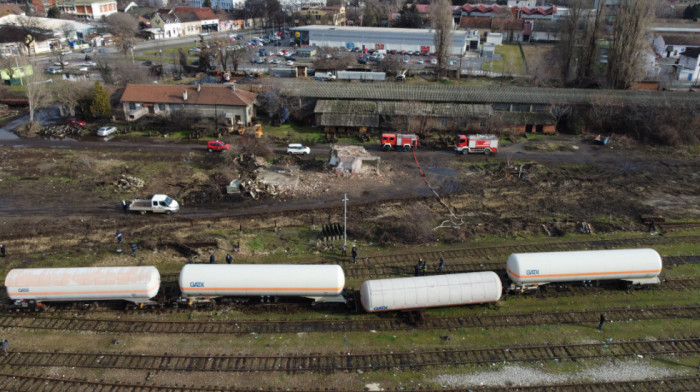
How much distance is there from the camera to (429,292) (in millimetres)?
23109

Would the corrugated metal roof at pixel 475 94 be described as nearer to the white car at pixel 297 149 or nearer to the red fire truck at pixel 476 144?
the red fire truck at pixel 476 144

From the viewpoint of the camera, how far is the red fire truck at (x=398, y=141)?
1844 inches

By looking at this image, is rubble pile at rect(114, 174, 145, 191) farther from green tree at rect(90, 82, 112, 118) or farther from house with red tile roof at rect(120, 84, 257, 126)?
green tree at rect(90, 82, 112, 118)

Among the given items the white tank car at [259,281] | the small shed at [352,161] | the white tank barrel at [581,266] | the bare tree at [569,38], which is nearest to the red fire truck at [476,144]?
the small shed at [352,161]

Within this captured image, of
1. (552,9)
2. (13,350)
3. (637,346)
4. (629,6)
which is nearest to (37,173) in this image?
(13,350)

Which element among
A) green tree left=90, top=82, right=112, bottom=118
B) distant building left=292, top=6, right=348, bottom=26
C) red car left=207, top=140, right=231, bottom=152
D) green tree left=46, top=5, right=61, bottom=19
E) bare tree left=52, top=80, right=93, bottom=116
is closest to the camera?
red car left=207, top=140, right=231, bottom=152

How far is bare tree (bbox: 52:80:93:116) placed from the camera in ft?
177

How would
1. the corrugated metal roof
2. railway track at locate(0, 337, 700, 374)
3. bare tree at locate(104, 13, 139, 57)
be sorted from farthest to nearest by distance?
bare tree at locate(104, 13, 139, 57), the corrugated metal roof, railway track at locate(0, 337, 700, 374)

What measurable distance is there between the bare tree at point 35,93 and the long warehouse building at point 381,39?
179 ft

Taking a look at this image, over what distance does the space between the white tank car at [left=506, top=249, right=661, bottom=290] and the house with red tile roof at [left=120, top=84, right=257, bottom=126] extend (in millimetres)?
36938

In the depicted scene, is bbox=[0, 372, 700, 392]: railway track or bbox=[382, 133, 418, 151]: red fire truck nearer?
bbox=[0, 372, 700, 392]: railway track

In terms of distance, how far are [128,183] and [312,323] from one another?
75.9ft

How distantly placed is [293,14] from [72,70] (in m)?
65.6

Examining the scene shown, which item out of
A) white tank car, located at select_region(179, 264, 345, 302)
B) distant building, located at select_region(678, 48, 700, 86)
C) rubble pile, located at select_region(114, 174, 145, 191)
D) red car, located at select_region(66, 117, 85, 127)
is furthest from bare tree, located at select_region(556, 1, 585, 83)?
red car, located at select_region(66, 117, 85, 127)
